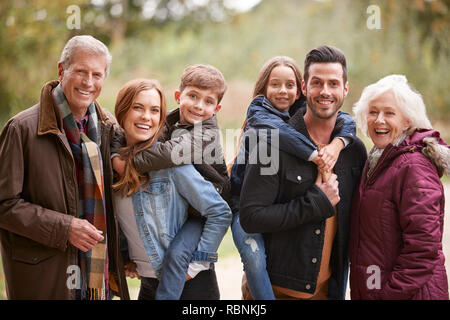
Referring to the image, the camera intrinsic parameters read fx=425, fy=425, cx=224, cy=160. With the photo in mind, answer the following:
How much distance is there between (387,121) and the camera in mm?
1983

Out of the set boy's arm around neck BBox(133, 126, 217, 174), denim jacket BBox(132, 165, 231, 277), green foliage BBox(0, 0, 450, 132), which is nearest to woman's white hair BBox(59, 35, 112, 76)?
boy's arm around neck BBox(133, 126, 217, 174)

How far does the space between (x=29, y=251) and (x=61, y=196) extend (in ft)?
0.95

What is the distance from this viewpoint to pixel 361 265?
1.93m

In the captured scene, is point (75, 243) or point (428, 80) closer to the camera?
point (75, 243)

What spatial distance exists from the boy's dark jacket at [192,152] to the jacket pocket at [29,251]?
56 centimetres

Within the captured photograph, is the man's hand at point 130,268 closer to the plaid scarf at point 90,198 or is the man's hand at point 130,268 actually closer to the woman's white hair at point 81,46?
the plaid scarf at point 90,198

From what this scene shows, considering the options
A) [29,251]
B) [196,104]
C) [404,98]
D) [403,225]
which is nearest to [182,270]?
[29,251]

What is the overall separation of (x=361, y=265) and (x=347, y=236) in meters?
0.17

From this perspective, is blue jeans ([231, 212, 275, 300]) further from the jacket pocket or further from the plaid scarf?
the jacket pocket

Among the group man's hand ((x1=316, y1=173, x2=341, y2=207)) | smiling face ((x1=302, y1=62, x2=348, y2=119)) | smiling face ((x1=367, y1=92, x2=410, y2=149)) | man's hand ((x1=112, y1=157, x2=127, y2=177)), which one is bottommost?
man's hand ((x1=316, y1=173, x2=341, y2=207))

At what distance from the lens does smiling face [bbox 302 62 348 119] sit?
2060 mm

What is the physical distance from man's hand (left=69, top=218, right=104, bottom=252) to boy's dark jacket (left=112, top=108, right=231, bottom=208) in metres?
0.35

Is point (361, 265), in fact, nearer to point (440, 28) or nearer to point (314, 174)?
point (314, 174)
